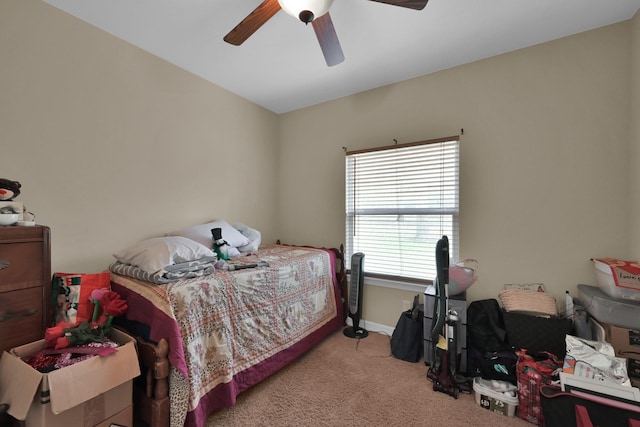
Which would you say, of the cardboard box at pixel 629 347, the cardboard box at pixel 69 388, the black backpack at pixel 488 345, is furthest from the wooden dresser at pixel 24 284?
the cardboard box at pixel 629 347

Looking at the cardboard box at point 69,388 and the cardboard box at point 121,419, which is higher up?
the cardboard box at point 69,388

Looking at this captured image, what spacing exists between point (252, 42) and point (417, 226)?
2.23 metres

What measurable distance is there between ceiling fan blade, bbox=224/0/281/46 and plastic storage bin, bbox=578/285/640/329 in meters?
2.72

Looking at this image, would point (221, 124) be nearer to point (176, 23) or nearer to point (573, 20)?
point (176, 23)

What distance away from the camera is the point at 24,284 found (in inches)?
55.9

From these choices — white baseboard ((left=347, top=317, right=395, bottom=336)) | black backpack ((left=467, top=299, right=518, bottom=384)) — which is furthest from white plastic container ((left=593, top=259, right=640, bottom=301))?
white baseboard ((left=347, top=317, right=395, bottom=336))

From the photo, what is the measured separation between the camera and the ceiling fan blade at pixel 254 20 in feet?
4.83

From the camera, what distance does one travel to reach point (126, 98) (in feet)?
7.07

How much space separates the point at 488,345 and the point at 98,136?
3387 millimetres

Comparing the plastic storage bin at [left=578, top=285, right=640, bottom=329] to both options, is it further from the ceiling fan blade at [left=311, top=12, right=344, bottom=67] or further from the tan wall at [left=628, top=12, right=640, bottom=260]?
the ceiling fan blade at [left=311, top=12, right=344, bottom=67]

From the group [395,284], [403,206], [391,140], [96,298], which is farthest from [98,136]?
[395,284]

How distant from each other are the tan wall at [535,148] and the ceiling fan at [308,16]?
1297mm

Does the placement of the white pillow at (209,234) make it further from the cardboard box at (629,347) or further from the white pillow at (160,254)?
the cardboard box at (629,347)

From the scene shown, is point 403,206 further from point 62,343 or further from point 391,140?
point 62,343
